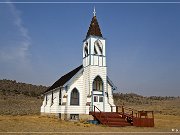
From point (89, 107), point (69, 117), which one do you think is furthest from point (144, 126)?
point (69, 117)

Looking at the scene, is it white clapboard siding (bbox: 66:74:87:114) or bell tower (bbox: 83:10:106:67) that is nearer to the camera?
white clapboard siding (bbox: 66:74:87:114)

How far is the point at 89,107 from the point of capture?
30.4 metres

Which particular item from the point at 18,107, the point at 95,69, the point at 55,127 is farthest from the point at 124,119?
the point at 18,107

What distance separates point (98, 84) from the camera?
1260 inches

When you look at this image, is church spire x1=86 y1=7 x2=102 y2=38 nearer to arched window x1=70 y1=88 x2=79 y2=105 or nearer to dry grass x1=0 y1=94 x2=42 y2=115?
arched window x1=70 y1=88 x2=79 y2=105

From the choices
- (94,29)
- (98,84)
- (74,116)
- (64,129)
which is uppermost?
(94,29)

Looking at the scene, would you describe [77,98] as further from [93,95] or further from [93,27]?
[93,27]

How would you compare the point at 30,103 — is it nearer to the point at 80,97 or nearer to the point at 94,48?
the point at 80,97

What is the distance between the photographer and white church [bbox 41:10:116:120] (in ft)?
100

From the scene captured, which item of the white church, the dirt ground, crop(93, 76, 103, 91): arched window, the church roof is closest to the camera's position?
the dirt ground

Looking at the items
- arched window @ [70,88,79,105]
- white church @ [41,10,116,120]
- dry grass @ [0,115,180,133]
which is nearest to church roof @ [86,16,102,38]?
white church @ [41,10,116,120]

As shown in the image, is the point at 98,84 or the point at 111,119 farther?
the point at 98,84

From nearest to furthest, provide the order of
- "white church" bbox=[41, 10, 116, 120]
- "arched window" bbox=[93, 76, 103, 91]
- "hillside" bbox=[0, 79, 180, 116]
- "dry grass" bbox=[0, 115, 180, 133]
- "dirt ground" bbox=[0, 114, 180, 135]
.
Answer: "dirt ground" bbox=[0, 114, 180, 135], "dry grass" bbox=[0, 115, 180, 133], "white church" bbox=[41, 10, 116, 120], "arched window" bbox=[93, 76, 103, 91], "hillside" bbox=[0, 79, 180, 116]

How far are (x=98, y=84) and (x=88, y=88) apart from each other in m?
1.70
